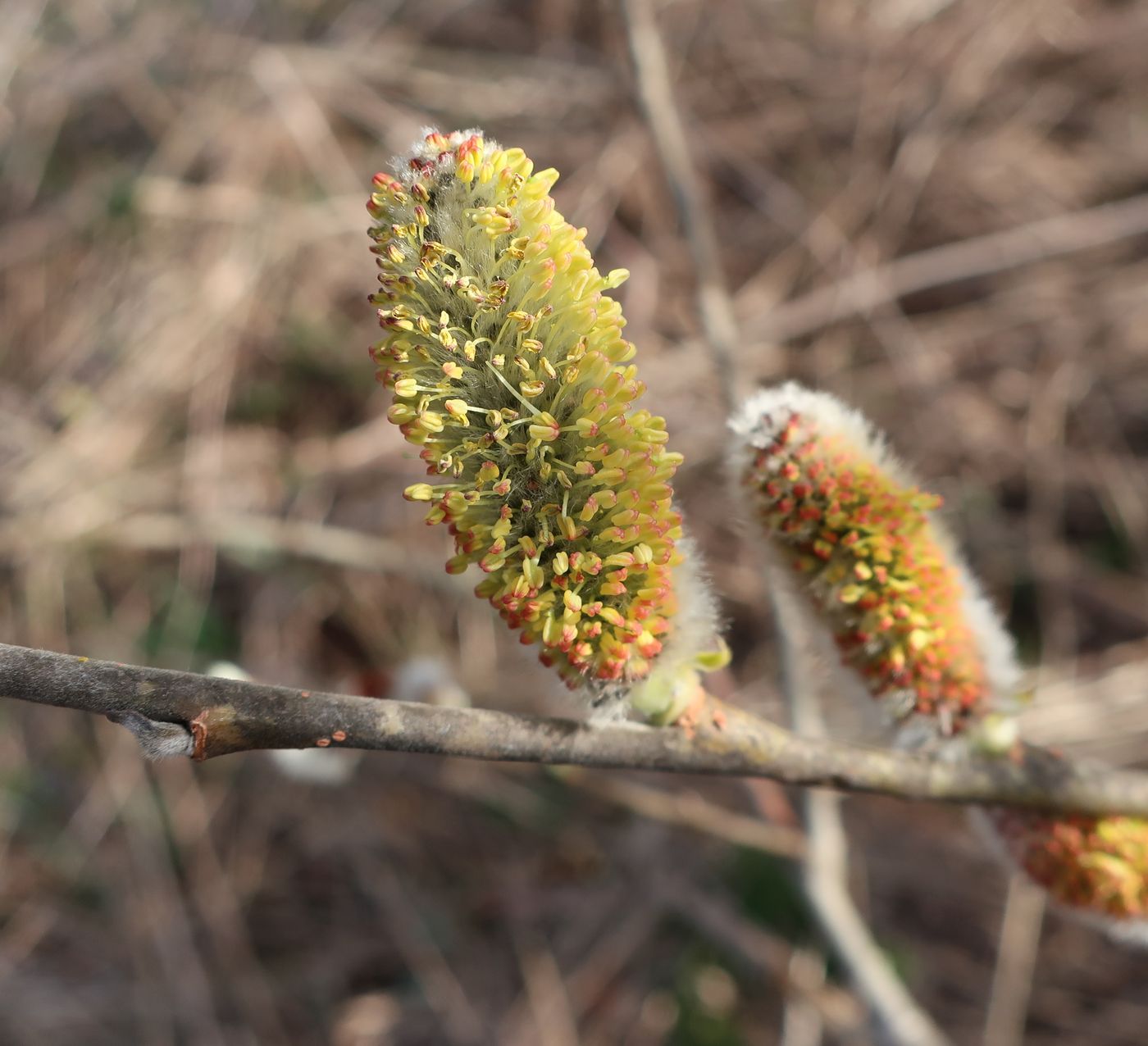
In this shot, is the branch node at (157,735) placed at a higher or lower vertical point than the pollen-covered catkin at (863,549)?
lower

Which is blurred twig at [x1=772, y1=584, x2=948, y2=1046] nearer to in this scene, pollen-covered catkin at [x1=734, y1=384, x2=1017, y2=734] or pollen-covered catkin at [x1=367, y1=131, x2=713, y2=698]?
pollen-covered catkin at [x1=734, y1=384, x2=1017, y2=734]

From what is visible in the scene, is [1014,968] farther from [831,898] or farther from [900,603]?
[900,603]

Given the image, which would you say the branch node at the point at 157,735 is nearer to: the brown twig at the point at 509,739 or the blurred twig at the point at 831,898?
the brown twig at the point at 509,739

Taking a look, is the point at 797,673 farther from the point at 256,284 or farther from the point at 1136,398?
the point at 256,284

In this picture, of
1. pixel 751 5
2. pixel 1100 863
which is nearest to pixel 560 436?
pixel 1100 863

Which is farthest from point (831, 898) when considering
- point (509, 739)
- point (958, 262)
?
point (958, 262)

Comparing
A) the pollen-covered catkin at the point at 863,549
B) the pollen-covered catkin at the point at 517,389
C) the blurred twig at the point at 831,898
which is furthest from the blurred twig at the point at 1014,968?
the pollen-covered catkin at the point at 517,389
